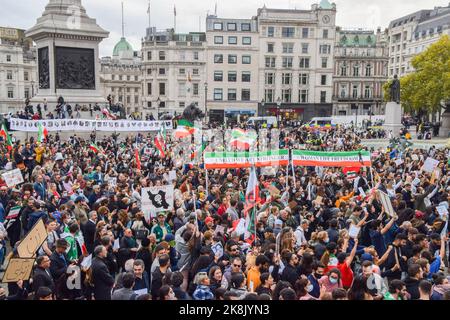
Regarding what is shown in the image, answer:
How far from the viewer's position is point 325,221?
11375mm

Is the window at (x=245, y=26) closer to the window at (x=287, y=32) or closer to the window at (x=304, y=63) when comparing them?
the window at (x=287, y=32)

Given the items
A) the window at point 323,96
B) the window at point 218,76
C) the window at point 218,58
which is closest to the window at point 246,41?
the window at point 218,58

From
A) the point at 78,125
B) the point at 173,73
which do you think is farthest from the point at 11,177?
the point at 173,73

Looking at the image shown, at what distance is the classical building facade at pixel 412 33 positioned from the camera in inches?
3287

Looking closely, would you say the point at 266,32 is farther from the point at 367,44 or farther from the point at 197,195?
the point at 197,195

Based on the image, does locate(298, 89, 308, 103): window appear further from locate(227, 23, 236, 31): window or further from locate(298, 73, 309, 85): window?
locate(227, 23, 236, 31): window

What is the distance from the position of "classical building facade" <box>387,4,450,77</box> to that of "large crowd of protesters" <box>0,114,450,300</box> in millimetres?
79108

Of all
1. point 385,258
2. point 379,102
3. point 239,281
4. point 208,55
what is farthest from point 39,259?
point 379,102

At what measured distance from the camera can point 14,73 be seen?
94312 mm

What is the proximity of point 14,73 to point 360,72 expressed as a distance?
70522mm

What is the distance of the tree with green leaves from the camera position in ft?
169

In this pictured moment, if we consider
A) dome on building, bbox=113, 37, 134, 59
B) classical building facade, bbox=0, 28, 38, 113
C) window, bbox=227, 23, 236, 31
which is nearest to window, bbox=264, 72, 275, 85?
window, bbox=227, 23, 236, 31

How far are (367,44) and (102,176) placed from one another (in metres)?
77.5

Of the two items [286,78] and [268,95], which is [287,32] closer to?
[286,78]
